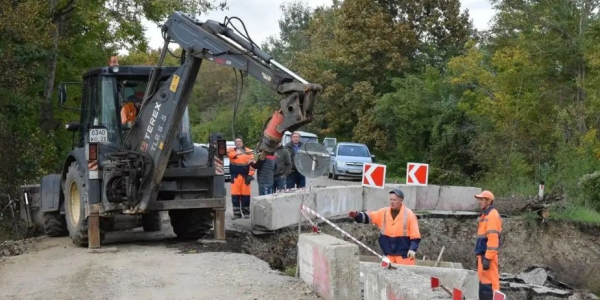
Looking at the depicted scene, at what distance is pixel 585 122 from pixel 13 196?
60.3ft

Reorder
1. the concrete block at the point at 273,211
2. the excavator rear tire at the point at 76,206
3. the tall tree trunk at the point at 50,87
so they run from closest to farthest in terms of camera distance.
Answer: the excavator rear tire at the point at 76,206
the concrete block at the point at 273,211
the tall tree trunk at the point at 50,87

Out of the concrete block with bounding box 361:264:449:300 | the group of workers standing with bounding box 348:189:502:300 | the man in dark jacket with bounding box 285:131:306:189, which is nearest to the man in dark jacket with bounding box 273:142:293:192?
the man in dark jacket with bounding box 285:131:306:189

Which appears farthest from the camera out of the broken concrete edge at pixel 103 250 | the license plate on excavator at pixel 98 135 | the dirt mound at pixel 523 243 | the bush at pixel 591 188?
the bush at pixel 591 188

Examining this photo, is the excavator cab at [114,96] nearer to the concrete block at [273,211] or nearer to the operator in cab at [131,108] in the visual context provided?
the operator in cab at [131,108]

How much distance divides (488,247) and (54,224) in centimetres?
883

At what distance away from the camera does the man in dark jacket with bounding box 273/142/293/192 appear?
18.3 metres

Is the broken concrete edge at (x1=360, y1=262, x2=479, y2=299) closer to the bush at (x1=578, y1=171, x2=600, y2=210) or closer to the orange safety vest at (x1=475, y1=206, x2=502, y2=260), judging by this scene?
the orange safety vest at (x1=475, y1=206, x2=502, y2=260)

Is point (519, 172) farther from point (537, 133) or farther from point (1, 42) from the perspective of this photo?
point (1, 42)

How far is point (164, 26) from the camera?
44.9 feet

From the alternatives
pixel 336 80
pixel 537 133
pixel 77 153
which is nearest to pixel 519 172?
pixel 537 133

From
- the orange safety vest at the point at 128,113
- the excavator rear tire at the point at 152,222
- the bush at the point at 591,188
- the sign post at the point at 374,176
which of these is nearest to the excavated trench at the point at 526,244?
the sign post at the point at 374,176

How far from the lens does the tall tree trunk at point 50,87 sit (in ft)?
77.4

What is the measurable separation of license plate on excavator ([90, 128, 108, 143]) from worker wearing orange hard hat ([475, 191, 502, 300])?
20.7ft

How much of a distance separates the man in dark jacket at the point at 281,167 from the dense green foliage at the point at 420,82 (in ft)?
13.1
